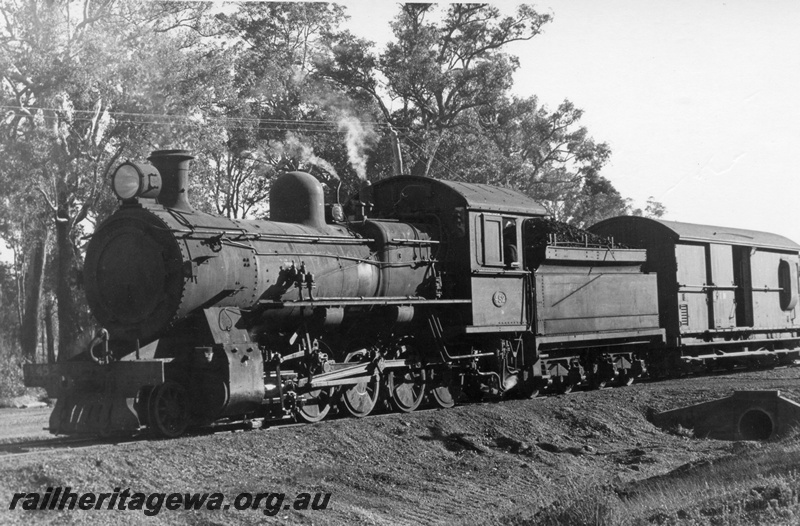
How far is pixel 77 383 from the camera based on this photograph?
10594 millimetres

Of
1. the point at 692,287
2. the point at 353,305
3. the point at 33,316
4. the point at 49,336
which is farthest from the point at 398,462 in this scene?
the point at 33,316

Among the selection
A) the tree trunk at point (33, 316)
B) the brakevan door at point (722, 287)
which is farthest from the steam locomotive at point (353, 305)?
the tree trunk at point (33, 316)

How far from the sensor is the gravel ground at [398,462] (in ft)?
28.7

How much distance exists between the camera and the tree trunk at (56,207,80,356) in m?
21.5

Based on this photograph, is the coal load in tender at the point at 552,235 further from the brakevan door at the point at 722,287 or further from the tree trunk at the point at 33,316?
the tree trunk at the point at 33,316

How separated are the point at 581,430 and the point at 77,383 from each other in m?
8.10

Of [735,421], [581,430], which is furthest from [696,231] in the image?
[581,430]

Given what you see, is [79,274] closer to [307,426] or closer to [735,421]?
[307,426]

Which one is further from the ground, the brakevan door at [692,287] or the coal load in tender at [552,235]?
the coal load in tender at [552,235]

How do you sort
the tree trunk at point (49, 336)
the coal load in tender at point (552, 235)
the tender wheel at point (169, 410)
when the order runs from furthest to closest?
the coal load in tender at point (552, 235) → the tree trunk at point (49, 336) → the tender wheel at point (169, 410)

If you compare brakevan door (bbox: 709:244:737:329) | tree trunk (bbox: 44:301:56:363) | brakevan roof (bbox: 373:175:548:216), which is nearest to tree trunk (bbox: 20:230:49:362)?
tree trunk (bbox: 44:301:56:363)

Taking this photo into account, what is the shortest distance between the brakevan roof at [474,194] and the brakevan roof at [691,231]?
5.48 metres

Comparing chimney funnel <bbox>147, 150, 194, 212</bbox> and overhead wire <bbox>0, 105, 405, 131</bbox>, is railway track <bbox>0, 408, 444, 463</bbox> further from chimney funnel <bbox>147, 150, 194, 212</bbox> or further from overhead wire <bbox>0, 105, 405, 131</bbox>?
overhead wire <bbox>0, 105, 405, 131</bbox>

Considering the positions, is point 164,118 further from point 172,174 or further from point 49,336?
point 172,174
